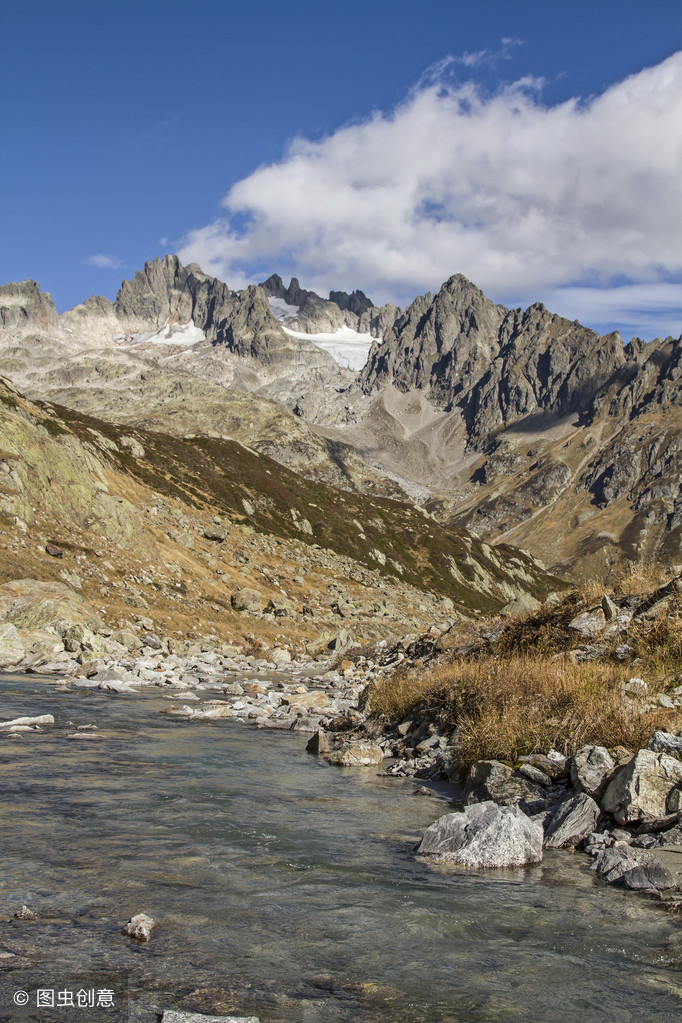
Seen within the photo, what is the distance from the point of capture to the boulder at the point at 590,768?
1112cm

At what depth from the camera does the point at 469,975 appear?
6.27 meters

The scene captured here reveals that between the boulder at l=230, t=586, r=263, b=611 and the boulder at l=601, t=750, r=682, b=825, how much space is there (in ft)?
152

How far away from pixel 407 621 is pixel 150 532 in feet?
113

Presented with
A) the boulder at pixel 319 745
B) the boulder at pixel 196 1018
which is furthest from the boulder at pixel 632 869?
the boulder at pixel 319 745

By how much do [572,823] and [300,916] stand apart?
5050mm

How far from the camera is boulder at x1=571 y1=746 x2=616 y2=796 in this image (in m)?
11.1

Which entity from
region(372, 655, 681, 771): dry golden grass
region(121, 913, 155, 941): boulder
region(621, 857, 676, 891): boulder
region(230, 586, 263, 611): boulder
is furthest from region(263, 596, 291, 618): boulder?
region(121, 913, 155, 941): boulder

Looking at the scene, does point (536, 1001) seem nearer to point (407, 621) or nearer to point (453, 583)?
point (407, 621)

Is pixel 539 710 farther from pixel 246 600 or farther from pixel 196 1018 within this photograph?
pixel 246 600

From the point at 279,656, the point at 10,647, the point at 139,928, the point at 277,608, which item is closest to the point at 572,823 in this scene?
the point at 139,928

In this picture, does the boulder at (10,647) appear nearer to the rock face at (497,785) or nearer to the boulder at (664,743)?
the rock face at (497,785)

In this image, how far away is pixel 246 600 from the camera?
182 ft

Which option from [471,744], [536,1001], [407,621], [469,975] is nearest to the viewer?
[536,1001]

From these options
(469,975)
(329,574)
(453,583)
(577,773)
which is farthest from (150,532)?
(453,583)
